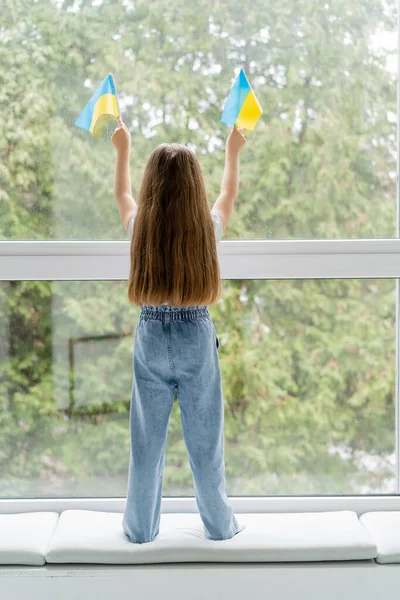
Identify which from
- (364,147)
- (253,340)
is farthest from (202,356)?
(364,147)

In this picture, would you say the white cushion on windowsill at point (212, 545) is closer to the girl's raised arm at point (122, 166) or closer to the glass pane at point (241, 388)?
the glass pane at point (241, 388)

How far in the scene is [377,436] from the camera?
7.27 feet

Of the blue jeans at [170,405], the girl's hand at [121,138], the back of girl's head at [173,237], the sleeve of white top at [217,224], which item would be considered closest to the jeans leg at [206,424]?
the blue jeans at [170,405]

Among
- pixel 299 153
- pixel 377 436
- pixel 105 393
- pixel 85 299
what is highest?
pixel 299 153

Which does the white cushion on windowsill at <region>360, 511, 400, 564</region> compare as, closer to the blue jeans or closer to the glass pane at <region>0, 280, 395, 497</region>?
the glass pane at <region>0, 280, 395, 497</region>

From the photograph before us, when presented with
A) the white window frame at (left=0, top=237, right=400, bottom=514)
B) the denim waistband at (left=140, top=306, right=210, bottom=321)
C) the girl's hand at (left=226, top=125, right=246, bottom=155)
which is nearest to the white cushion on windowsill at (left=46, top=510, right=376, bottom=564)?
the denim waistband at (left=140, top=306, right=210, bottom=321)

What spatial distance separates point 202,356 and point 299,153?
0.71 meters

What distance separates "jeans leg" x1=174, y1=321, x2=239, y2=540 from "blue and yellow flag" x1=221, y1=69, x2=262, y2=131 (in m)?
0.57

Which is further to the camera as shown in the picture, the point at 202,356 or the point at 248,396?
the point at 248,396

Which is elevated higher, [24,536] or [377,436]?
[377,436]

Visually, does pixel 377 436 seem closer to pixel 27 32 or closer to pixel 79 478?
pixel 79 478

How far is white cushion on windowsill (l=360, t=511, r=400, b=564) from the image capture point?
185 cm

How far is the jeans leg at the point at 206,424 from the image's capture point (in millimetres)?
1871

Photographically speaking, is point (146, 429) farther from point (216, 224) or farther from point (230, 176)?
point (230, 176)
